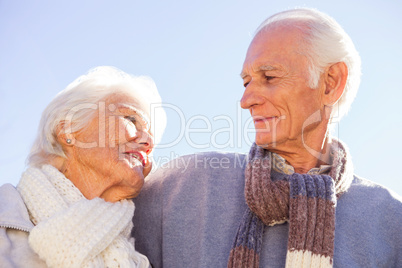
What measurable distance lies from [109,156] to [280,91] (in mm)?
1119

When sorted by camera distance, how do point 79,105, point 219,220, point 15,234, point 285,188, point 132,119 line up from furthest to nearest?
point 132,119
point 79,105
point 219,220
point 285,188
point 15,234

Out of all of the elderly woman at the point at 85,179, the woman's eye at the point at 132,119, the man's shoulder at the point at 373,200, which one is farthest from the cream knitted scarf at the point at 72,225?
the man's shoulder at the point at 373,200

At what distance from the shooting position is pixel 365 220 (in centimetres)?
259

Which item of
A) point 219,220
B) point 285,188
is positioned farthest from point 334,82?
point 219,220

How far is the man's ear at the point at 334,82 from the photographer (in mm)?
2900

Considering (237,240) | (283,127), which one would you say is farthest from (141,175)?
(283,127)

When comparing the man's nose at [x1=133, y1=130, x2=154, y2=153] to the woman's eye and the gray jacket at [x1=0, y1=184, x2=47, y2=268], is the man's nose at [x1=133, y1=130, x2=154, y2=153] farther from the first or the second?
the gray jacket at [x1=0, y1=184, x2=47, y2=268]

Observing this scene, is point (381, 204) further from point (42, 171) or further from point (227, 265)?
point (42, 171)

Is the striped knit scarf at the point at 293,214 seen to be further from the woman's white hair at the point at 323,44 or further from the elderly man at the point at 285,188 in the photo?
the woman's white hair at the point at 323,44

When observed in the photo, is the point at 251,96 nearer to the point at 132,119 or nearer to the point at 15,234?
the point at 132,119

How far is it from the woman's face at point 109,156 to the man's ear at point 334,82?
4.17 feet

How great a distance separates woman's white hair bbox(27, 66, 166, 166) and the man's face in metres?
0.72

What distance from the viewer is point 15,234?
7.64 feet

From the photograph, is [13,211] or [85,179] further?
[85,179]
